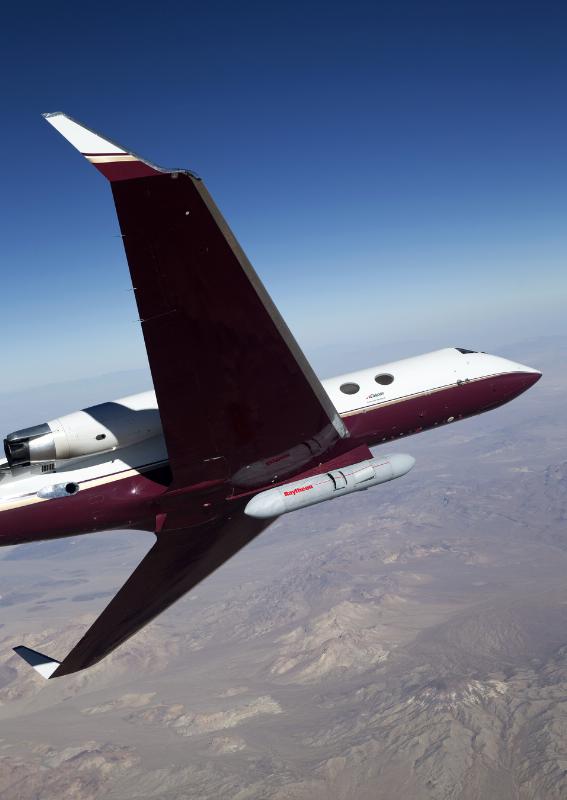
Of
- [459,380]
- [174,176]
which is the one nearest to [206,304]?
[174,176]

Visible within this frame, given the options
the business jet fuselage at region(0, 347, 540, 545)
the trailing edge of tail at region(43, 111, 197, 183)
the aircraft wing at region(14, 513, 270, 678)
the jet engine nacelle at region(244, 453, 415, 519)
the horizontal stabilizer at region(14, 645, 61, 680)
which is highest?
the trailing edge of tail at region(43, 111, 197, 183)

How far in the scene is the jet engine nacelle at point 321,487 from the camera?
17188 mm

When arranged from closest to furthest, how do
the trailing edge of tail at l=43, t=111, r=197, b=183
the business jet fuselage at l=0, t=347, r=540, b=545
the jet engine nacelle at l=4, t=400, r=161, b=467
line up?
the trailing edge of tail at l=43, t=111, r=197, b=183 → the jet engine nacelle at l=4, t=400, r=161, b=467 → the business jet fuselage at l=0, t=347, r=540, b=545

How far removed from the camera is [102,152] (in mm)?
9711

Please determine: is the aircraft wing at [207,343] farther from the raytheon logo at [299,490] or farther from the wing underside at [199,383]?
the raytheon logo at [299,490]

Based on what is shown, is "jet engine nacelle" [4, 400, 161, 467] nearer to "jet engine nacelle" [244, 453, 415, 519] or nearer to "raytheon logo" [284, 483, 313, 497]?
"jet engine nacelle" [244, 453, 415, 519]

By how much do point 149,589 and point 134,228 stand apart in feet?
49.1

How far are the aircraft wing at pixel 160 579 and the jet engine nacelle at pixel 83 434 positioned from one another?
15.0 ft

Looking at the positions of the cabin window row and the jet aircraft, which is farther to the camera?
the cabin window row

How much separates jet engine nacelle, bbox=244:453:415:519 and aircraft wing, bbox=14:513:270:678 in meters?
2.10

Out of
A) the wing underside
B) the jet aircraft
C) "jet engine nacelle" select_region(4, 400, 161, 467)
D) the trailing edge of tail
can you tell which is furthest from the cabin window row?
the trailing edge of tail

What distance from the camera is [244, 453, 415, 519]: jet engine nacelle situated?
677 inches

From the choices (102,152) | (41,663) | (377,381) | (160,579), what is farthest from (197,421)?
(41,663)

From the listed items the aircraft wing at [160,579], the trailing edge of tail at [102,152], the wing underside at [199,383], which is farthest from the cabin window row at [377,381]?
the trailing edge of tail at [102,152]
